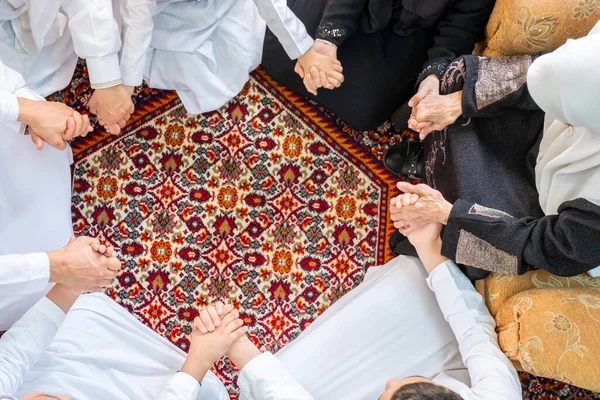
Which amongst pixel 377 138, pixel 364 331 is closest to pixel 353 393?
pixel 364 331

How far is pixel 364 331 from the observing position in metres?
1.65

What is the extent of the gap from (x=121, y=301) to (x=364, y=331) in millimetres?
917

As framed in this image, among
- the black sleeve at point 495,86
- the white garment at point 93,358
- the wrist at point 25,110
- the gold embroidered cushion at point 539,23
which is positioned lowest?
the white garment at point 93,358

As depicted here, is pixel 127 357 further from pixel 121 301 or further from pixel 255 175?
pixel 255 175

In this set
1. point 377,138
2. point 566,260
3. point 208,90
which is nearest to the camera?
point 566,260

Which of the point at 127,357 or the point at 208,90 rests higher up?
the point at 208,90

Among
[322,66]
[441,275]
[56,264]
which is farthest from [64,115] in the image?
[441,275]

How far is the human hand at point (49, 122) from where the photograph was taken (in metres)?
1.58

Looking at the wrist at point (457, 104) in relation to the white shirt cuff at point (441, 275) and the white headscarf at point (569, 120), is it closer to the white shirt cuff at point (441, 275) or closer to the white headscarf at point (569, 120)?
the white headscarf at point (569, 120)

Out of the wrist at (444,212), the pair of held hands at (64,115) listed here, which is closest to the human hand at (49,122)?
the pair of held hands at (64,115)

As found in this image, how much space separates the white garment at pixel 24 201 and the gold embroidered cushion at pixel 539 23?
1.38 m

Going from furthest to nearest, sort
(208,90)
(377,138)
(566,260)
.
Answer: (377,138), (208,90), (566,260)

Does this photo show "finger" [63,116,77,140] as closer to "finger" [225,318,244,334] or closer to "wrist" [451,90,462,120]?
"finger" [225,318,244,334]

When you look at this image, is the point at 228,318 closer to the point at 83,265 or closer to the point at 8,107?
the point at 83,265
